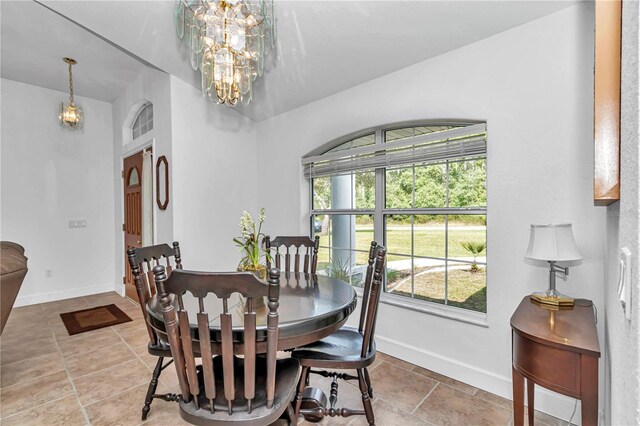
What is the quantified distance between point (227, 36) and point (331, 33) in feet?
2.86

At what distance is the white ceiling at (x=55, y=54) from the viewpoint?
10.1 feet

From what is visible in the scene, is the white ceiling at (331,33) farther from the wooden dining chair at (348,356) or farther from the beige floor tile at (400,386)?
the beige floor tile at (400,386)

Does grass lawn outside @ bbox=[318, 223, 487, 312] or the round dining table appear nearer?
the round dining table

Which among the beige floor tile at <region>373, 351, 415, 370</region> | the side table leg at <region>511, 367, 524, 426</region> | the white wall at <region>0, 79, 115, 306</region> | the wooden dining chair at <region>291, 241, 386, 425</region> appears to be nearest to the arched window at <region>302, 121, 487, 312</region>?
the beige floor tile at <region>373, 351, 415, 370</region>

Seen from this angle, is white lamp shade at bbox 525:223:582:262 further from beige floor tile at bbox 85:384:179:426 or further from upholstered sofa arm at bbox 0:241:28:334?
upholstered sofa arm at bbox 0:241:28:334

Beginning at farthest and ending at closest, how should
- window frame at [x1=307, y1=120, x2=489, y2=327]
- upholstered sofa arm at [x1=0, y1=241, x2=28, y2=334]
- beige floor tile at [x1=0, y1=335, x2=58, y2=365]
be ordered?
beige floor tile at [x1=0, y1=335, x2=58, y2=365], window frame at [x1=307, y1=120, x2=489, y2=327], upholstered sofa arm at [x1=0, y1=241, x2=28, y2=334]

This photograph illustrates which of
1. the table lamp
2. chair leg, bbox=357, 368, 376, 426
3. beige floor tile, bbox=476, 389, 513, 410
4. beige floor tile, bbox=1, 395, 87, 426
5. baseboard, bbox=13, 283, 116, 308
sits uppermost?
the table lamp

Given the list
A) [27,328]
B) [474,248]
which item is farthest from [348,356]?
[27,328]

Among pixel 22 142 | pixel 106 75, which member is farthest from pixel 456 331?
pixel 22 142

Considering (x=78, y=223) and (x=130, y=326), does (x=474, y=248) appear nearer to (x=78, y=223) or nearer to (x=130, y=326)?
(x=130, y=326)

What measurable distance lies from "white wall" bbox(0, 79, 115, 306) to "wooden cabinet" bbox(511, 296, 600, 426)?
18.6 ft

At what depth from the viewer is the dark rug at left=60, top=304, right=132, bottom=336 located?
3.59 m

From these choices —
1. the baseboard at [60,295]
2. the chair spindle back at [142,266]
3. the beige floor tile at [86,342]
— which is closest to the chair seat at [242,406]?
the chair spindle back at [142,266]

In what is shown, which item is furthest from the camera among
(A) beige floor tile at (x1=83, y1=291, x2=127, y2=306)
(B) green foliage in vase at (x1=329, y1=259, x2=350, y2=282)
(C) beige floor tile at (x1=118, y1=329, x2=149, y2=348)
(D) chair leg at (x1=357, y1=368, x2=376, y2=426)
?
(A) beige floor tile at (x1=83, y1=291, x2=127, y2=306)
